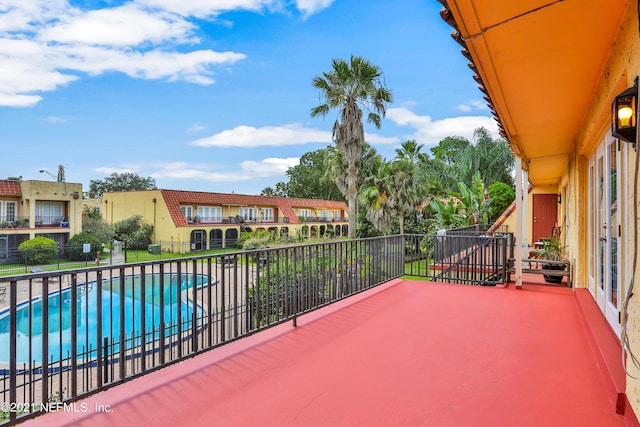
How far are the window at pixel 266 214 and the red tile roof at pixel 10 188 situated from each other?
61.8 feet

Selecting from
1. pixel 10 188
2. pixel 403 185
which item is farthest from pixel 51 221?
pixel 403 185

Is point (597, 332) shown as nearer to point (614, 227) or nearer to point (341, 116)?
point (614, 227)

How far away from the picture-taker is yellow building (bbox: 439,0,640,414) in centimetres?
215

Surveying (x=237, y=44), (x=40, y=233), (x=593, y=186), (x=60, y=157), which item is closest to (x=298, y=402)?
(x=593, y=186)

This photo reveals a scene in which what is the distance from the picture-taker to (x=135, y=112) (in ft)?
140

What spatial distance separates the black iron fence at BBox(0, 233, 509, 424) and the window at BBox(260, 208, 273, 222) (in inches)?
1107

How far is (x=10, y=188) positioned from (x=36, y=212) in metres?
2.18

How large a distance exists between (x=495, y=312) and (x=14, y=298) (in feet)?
16.5

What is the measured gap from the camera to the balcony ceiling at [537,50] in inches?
85.3

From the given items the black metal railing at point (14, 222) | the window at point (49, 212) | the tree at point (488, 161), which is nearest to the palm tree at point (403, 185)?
the tree at point (488, 161)

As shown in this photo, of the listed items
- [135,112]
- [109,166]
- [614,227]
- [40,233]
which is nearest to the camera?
[614,227]

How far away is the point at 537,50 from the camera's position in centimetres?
276

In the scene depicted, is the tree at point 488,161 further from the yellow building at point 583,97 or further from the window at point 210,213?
the yellow building at point 583,97

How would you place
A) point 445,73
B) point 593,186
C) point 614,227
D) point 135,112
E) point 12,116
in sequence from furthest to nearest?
1. point 12,116
2. point 135,112
3. point 445,73
4. point 593,186
5. point 614,227
